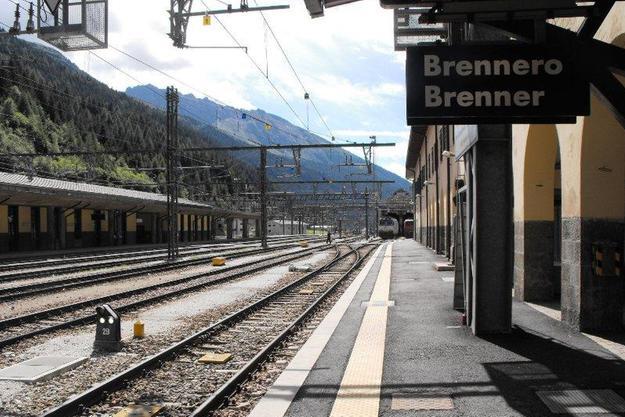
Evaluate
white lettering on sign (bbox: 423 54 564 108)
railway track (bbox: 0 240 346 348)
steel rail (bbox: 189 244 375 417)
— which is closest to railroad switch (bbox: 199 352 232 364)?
steel rail (bbox: 189 244 375 417)

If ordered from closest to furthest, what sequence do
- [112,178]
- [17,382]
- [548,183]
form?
[17,382], [548,183], [112,178]

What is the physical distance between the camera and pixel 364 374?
6934 mm

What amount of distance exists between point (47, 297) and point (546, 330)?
493 inches

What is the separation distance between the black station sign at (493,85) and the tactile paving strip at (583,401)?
2.63 m

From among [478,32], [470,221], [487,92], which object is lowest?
[470,221]

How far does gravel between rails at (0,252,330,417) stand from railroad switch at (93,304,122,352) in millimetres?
154

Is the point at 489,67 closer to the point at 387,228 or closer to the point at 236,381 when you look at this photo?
the point at 236,381

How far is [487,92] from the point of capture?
6.16 metres

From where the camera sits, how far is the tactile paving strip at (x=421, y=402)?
18.7 ft

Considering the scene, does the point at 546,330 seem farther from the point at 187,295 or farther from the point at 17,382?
the point at 187,295

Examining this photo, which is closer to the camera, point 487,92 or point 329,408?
point 329,408

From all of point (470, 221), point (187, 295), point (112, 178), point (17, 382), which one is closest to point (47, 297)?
point (187, 295)

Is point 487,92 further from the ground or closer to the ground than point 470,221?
further from the ground

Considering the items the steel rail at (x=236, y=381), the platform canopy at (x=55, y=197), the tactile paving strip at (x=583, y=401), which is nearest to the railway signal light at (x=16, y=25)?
the steel rail at (x=236, y=381)
